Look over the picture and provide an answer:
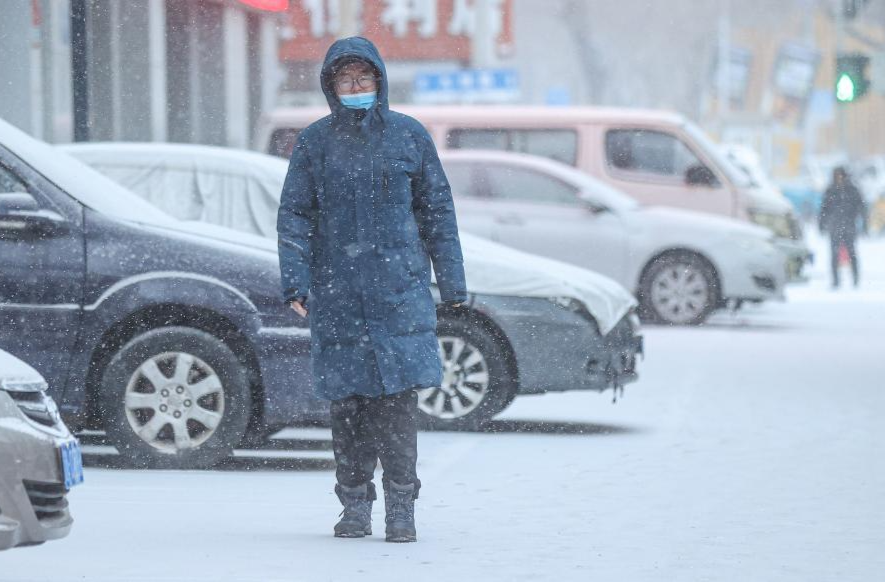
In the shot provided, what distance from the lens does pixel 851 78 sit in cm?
→ 2539

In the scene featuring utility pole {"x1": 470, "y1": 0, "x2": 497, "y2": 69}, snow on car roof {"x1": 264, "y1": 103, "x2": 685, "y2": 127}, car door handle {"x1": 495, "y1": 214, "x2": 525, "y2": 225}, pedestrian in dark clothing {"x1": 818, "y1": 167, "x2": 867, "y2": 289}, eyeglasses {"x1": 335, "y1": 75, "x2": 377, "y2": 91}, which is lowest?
pedestrian in dark clothing {"x1": 818, "y1": 167, "x2": 867, "y2": 289}

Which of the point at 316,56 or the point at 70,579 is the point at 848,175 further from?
the point at 70,579

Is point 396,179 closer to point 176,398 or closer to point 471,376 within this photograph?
point 176,398

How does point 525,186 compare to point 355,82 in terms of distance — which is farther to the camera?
point 525,186

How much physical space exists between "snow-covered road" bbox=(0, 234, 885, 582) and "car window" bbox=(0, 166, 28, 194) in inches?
49.6

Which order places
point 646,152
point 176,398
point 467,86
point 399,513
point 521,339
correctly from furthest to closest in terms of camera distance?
point 467,86 < point 646,152 < point 521,339 < point 176,398 < point 399,513

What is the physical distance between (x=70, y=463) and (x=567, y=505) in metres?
3.00

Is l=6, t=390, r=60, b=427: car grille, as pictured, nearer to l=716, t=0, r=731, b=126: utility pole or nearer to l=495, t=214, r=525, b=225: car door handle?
l=495, t=214, r=525, b=225: car door handle

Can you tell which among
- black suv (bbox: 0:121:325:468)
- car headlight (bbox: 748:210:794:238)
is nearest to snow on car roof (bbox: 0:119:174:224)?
black suv (bbox: 0:121:325:468)

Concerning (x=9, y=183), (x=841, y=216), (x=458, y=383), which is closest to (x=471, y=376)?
(x=458, y=383)

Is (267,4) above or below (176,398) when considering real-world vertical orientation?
above

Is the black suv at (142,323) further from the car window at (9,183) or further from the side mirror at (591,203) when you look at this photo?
the side mirror at (591,203)

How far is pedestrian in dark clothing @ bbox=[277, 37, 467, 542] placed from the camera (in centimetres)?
733

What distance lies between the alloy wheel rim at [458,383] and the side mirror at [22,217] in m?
2.58
